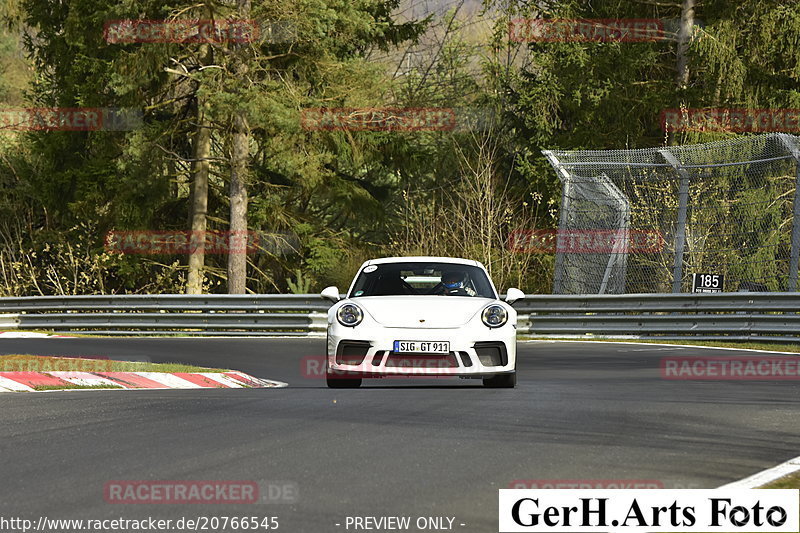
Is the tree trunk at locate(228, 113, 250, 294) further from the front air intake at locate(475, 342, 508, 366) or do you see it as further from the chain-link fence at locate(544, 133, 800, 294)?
the front air intake at locate(475, 342, 508, 366)

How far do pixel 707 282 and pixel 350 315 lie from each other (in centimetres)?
1072

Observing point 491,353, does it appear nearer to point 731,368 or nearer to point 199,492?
point 731,368

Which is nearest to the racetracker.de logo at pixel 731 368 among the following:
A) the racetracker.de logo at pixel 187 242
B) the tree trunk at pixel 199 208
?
the racetracker.de logo at pixel 187 242

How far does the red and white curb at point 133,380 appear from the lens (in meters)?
→ 13.7

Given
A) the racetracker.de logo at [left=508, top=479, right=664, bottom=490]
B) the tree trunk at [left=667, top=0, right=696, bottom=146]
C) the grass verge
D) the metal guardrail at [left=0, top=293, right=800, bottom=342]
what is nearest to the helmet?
the grass verge

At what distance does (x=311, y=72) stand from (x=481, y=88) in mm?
8892

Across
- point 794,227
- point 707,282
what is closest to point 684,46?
point 707,282

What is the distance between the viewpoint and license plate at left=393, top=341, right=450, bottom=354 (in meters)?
11.6

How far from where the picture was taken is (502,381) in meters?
12.4

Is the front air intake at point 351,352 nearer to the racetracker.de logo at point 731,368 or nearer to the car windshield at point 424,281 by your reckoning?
the car windshield at point 424,281

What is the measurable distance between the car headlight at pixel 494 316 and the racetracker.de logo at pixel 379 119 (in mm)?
22231

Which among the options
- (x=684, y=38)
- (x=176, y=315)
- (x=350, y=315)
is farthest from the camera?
(x=684, y=38)

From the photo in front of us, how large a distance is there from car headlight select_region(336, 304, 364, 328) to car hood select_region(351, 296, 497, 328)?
0.26 ft

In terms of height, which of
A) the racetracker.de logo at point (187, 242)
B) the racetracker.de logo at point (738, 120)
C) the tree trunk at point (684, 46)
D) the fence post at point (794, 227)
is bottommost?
the fence post at point (794, 227)
